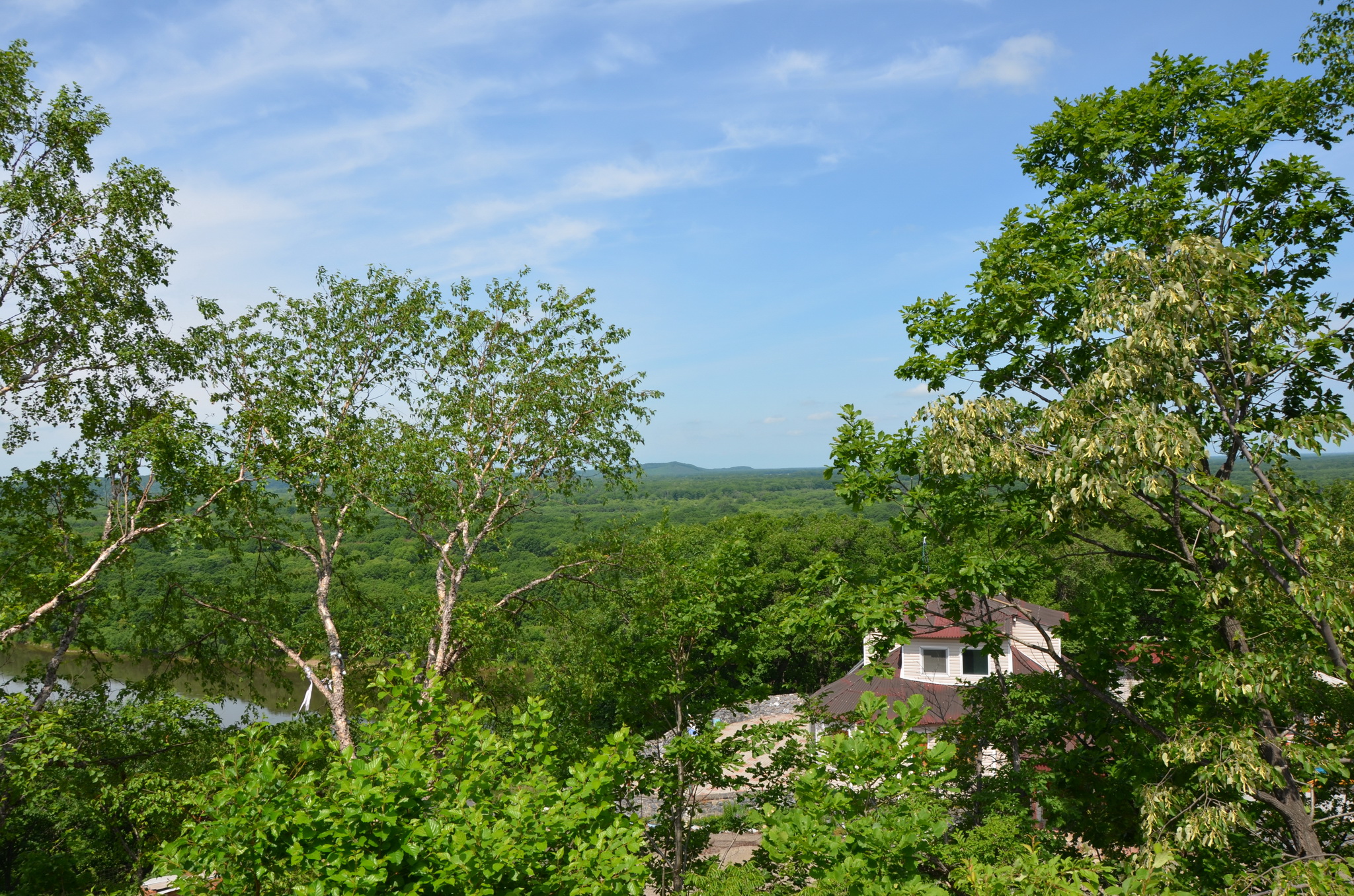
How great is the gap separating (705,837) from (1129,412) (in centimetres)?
888

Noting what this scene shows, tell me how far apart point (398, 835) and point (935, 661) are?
2862cm

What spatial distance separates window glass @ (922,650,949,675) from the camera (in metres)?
29.2

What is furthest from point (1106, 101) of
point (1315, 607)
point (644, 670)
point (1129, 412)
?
point (644, 670)

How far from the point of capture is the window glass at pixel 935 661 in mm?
29156

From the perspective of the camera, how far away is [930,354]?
9.14 metres

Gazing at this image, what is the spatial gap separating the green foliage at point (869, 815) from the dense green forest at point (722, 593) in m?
0.03

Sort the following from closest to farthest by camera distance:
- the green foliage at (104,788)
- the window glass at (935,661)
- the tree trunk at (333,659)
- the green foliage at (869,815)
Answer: the green foliage at (869,815) < the green foliage at (104,788) < the tree trunk at (333,659) < the window glass at (935,661)

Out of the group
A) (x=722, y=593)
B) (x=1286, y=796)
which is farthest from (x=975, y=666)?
(x=1286, y=796)

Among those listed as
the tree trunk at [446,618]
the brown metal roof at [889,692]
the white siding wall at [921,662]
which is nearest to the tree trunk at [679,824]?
the tree trunk at [446,618]

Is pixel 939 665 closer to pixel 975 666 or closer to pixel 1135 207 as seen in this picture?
pixel 975 666

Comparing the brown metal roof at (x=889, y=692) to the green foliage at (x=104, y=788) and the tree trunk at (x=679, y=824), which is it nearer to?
the tree trunk at (x=679, y=824)

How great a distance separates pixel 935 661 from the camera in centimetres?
2930

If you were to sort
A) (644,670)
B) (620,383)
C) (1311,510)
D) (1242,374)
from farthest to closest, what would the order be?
(620,383)
(644,670)
(1242,374)
(1311,510)

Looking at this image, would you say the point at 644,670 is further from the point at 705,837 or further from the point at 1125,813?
the point at 1125,813
